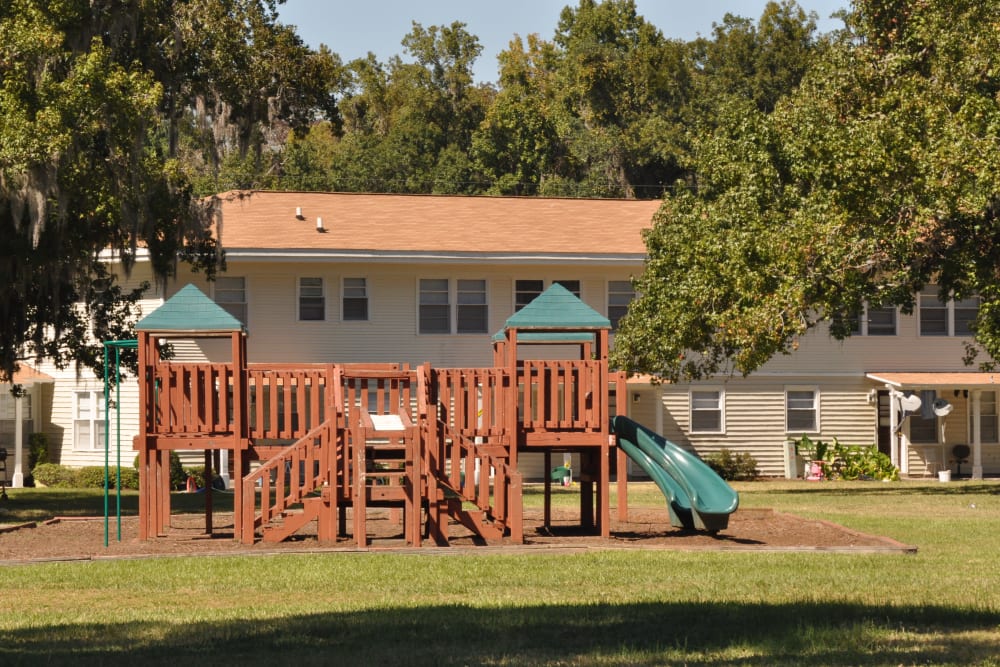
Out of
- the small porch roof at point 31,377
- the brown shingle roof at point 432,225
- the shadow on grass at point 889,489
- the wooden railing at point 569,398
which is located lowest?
the shadow on grass at point 889,489

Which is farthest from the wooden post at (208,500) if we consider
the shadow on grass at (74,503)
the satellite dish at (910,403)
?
the satellite dish at (910,403)

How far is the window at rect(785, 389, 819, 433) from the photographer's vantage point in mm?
36281

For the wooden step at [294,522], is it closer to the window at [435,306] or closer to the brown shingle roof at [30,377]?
the window at [435,306]

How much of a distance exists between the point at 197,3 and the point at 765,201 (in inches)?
468

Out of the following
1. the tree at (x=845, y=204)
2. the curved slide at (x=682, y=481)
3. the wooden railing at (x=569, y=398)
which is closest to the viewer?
the curved slide at (x=682, y=481)

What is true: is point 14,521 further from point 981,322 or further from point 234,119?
point 981,322

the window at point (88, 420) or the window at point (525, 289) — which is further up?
the window at point (525, 289)

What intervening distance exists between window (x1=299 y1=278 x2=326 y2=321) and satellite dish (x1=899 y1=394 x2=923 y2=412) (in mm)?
14042

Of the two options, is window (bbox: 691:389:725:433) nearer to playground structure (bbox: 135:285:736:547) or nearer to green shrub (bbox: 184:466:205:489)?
green shrub (bbox: 184:466:205:489)

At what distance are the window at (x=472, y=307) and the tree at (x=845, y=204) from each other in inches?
195

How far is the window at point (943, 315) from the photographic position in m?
37.1

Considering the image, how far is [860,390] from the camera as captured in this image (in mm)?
36688

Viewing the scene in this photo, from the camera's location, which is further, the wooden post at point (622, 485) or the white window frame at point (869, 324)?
the white window frame at point (869, 324)

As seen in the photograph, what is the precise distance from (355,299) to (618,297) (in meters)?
6.40
